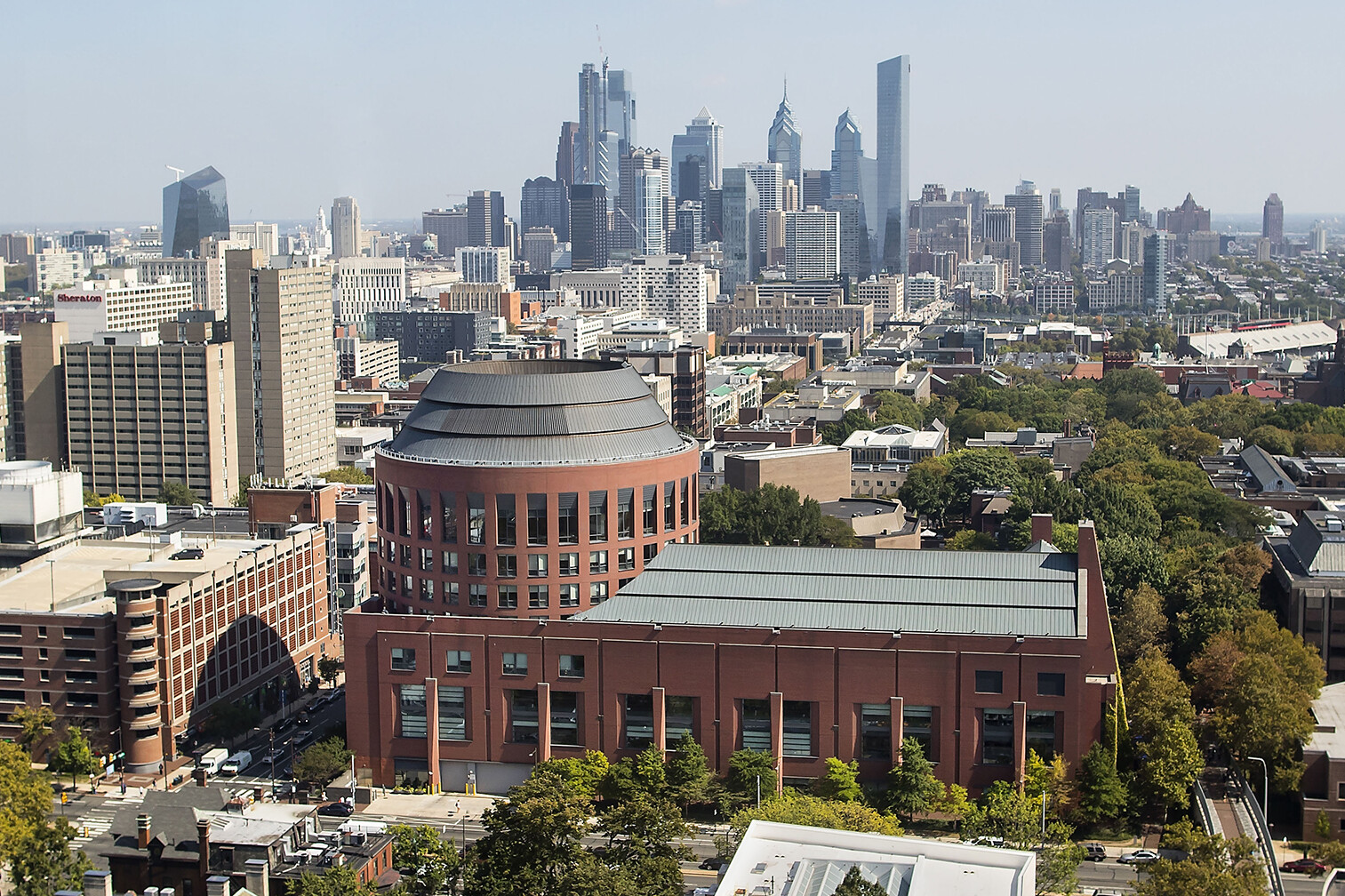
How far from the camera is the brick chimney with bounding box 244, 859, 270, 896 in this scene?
6631 cm

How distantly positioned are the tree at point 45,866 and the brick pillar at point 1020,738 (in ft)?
146

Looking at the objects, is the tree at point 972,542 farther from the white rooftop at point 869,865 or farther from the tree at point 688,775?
the white rooftop at point 869,865

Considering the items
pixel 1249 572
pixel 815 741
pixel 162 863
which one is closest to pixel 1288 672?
pixel 1249 572

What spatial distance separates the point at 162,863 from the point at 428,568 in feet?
101

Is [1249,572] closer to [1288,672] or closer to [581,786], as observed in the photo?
[1288,672]

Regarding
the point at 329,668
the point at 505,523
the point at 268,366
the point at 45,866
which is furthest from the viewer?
the point at 268,366

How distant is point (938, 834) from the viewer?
83188mm

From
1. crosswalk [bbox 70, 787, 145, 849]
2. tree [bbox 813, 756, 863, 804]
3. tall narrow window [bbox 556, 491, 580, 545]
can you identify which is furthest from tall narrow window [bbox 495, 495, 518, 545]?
crosswalk [bbox 70, 787, 145, 849]

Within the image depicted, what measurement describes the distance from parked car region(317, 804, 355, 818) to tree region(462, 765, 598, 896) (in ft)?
53.6

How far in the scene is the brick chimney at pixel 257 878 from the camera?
66312mm

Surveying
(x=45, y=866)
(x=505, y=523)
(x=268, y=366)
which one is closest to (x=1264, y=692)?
(x=505, y=523)

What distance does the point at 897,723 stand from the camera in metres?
85.9

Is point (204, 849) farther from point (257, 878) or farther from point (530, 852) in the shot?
point (530, 852)

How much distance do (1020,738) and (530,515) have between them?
2978 centimetres
